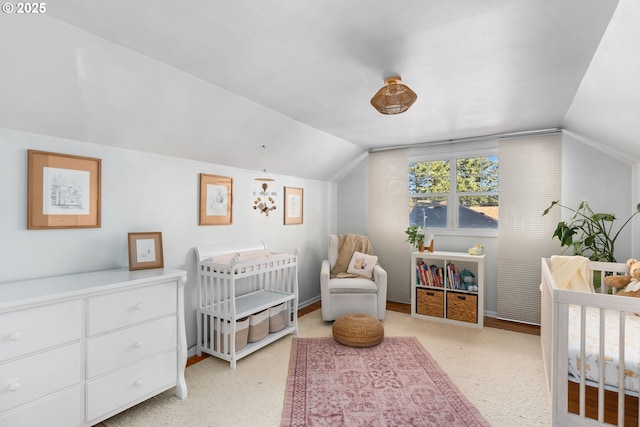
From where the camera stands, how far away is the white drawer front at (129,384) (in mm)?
1858

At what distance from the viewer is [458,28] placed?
5.36 ft

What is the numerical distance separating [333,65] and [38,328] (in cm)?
223

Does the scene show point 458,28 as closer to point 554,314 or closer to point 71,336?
point 554,314

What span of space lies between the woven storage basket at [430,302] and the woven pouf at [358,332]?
3.41ft

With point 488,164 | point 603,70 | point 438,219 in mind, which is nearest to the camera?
point 603,70

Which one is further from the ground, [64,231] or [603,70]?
[603,70]

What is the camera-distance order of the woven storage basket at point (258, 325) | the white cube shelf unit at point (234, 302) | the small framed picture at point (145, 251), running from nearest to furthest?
1. the small framed picture at point (145, 251)
2. the white cube shelf unit at point (234, 302)
3. the woven storage basket at point (258, 325)

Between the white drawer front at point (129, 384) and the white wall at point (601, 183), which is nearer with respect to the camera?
the white drawer front at point (129, 384)

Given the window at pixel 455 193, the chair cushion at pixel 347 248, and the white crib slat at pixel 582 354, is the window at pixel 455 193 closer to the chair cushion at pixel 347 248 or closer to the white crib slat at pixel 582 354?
the chair cushion at pixel 347 248

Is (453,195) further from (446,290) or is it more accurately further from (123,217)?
(123,217)

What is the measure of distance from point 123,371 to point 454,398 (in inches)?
87.4

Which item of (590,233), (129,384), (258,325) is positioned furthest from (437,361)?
(129,384)

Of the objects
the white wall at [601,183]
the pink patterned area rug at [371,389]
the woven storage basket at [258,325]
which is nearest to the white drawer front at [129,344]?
the woven storage basket at [258,325]

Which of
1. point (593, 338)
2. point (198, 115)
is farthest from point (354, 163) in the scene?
point (593, 338)
